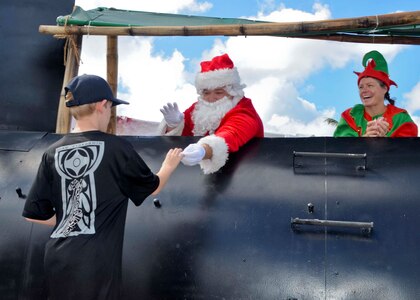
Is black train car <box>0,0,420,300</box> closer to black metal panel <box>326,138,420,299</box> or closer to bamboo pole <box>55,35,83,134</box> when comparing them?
black metal panel <box>326,138,420,299</box>

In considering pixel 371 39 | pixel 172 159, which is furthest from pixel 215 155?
pixel 371 39

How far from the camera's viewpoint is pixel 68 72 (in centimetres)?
402

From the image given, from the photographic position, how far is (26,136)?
3197 mm

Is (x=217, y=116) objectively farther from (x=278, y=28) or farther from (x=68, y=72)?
(x=68, y=72)

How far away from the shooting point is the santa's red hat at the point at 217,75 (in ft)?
10.4

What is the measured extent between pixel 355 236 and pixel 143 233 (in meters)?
0.96

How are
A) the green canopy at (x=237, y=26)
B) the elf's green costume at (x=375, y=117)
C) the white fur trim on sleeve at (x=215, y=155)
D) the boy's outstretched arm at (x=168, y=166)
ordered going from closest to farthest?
the boy's outstretched arm at (x=168, y=166)
the white fur trim on sleeve at (x=215, y=155)
the green canopy at (x=237, y=26)
the elf's green costume at (x=375, y=117)

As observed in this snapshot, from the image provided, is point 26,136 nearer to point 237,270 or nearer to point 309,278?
point 237,270

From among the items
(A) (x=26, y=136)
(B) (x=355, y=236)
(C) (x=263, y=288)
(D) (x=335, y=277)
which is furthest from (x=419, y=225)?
(A) (x=26, y=136)

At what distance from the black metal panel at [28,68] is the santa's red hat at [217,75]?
140 centimetres

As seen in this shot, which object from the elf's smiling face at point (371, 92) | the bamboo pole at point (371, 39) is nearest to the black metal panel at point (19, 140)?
the elf's smiling face at point (371, 92)

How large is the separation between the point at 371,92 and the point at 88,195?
1827 millimetres

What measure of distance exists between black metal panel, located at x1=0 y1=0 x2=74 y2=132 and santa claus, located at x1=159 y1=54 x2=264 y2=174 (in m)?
1.19

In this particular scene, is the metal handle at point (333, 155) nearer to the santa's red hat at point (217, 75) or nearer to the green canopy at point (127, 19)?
the santa's red hat at point (217, 75)
